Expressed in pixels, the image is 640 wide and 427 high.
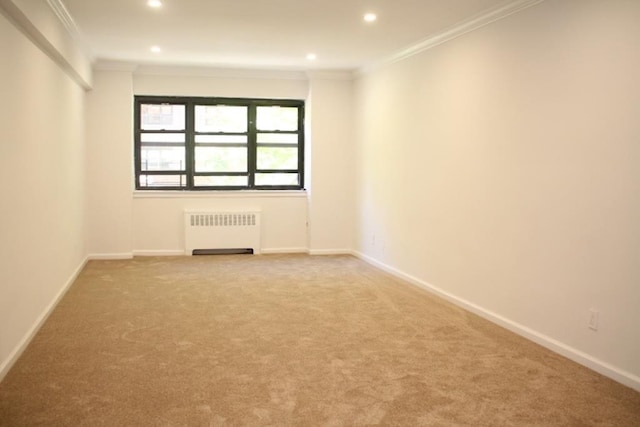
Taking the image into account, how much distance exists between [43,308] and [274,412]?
8.31 ft

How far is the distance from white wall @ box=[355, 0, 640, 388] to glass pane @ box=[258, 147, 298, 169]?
2.41 meters

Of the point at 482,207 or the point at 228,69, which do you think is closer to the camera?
the point at 482,207

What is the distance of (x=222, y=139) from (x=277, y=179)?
3.30 feet

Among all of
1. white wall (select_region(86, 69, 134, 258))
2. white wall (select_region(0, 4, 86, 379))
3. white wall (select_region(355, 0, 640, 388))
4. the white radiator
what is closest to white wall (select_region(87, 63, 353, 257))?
white wall (select_region(86, 69, 134, 258))

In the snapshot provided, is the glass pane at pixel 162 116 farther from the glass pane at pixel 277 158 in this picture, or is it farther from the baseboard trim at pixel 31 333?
the baseboard trim at pixel 31 333

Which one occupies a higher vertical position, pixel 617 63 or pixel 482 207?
pixel 617 63

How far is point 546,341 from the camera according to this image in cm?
383

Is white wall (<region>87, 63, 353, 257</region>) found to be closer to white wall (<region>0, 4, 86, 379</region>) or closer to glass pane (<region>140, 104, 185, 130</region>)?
glass pane (<region>140, 104, 185, 130</region>)

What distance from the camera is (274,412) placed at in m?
2.79

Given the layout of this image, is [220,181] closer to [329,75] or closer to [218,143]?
[218,143]

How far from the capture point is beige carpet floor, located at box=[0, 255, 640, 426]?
2.77 meters

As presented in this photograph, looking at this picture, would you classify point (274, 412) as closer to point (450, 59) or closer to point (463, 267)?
point (463, 267)

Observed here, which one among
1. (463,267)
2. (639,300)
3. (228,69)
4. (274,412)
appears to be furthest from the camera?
(228,69)

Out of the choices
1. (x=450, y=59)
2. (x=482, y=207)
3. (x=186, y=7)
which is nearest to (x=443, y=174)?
(x=482, y=207)
